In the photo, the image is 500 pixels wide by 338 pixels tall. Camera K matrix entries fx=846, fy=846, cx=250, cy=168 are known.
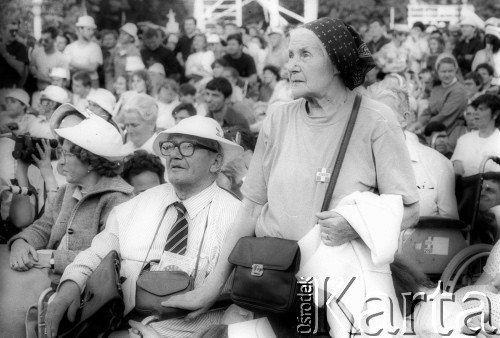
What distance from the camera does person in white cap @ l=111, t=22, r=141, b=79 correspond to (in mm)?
7473

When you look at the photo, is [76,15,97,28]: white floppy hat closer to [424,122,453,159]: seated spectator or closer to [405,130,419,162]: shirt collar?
[424,122,453,159]: seated spectator

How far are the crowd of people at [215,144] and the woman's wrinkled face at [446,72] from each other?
0.02 meters

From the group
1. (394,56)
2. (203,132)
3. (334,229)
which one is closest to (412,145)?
(394,56)

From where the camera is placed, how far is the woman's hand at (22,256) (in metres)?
4.32

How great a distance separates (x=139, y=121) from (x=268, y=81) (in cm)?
196

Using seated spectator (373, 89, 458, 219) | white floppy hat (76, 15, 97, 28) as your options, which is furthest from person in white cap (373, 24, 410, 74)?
white floppy hat (76, 15, 97, 28)

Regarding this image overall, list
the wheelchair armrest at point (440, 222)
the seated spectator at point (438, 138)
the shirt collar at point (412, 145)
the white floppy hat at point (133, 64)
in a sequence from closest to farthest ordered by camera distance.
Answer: the wheelchair armrest at point (440, 222) → the shirt collar at point (412, 145) → the seated spectator at point (438, 138) → the white floppy hat at point (133, 64)

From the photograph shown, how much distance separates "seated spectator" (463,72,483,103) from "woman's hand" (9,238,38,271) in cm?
376

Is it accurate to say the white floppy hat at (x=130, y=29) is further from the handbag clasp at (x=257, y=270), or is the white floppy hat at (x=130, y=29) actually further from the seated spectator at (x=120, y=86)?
the handbag clasp at (x=257, y=270)

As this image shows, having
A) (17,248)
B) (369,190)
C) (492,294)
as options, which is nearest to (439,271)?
(492,294)

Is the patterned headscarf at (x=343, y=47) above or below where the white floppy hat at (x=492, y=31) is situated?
above

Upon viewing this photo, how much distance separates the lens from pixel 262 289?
3045 mm

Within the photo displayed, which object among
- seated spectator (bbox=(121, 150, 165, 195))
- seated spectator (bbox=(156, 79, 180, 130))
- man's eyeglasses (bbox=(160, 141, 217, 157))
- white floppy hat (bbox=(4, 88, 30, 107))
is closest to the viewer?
man's eyeglasses (bbox=(160, 141, 217, 157))

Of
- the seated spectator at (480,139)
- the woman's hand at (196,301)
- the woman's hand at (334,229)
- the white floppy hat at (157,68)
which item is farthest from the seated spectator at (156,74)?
the woman's hand at (334,229)
